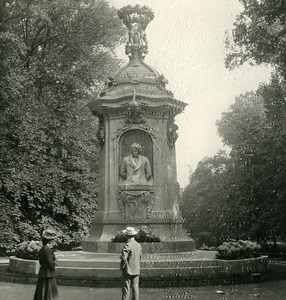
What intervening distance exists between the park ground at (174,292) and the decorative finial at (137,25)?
7.89m

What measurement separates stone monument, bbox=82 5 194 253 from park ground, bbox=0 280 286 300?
331 centimetres

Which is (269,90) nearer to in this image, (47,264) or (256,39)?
(256,39)

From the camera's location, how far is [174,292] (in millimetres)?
9656

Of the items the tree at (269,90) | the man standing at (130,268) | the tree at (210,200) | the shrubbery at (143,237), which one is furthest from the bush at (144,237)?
the tree at (210,200)

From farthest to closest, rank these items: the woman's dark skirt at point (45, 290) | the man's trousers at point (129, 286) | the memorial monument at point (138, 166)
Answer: the memorial monument at point (138, 166) → the man's trousers at point (129, 286) → the woman's dark skirt at point (45, 290)

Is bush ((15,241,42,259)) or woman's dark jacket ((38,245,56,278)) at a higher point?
bush ((15,241,42,259))

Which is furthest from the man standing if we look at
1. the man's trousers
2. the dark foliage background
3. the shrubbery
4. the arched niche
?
the dark foliage background

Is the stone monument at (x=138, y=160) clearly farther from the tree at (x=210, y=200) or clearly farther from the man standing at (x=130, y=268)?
the tree at (x=210, y=200)

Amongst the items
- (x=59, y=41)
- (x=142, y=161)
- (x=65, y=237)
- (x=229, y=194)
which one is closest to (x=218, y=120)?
(x=229, y=194)

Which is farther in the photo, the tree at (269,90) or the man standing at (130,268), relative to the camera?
the tree at (269,90)

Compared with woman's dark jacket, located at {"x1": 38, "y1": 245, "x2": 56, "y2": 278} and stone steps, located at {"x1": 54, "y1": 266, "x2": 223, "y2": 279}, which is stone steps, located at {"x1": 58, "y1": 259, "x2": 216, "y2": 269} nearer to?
stone steps, located at {"x1": 54, "y1": 266, "x2": 223, "y2": 279}

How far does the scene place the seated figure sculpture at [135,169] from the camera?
14.0 meters

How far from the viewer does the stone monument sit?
13883 millimetres

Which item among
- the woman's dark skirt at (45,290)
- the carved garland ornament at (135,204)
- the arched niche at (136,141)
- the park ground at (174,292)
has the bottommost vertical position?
the park ground at (174,292)
